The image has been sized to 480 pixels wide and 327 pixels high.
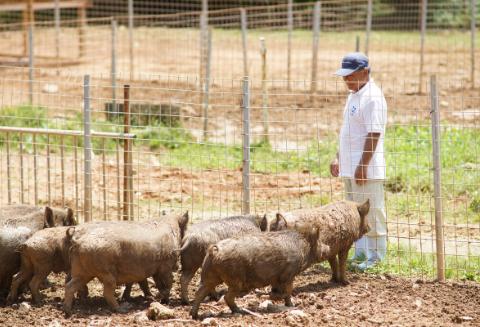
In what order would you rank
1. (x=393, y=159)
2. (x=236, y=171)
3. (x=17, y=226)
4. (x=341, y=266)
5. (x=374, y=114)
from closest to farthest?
(x=17, y=226) < (x=341, y=266) < (x=374, y=114) < (x=393, y=159) < (x=236, y=171)

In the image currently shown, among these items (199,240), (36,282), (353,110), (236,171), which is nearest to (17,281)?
(36,282)

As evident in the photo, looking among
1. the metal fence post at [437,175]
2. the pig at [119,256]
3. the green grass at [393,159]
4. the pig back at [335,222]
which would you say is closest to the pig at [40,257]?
the pig at [119,256]

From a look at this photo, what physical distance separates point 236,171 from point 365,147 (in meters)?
4.23

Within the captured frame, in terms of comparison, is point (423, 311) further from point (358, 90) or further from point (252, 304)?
point (358, 90)

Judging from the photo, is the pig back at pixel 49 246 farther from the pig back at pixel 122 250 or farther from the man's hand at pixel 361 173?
the man's hand at pixel 361 173

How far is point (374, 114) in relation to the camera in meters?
8.62

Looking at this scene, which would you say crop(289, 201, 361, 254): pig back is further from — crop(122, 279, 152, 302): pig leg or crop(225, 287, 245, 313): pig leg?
crop(122, 279, 152, 302): pig leg

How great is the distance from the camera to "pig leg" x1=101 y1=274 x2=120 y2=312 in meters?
7.33

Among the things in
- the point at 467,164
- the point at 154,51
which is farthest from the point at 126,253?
the point at 154,51

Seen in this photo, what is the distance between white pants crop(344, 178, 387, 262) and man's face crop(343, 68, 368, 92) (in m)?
0.92

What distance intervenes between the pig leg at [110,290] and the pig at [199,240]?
591 mm

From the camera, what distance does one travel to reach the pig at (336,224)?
811cm

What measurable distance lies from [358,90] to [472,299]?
232cm

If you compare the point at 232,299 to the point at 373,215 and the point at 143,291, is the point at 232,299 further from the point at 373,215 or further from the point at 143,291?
the point at 373,215
